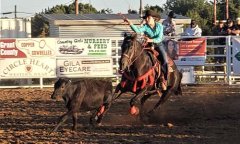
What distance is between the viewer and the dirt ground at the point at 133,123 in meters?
7.94

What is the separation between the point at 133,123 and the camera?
31.6 ft

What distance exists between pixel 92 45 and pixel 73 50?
2.01 ft

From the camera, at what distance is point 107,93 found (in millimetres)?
9383

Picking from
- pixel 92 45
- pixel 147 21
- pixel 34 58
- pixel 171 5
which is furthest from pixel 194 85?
pixel 171 5

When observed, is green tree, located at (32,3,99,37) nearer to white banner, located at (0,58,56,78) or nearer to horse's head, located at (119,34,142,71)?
white banner, located at (0,58,56,78)

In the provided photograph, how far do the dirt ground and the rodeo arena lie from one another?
1 cm

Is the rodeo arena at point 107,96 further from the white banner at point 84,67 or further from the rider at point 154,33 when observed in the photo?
the rider at point 154,33

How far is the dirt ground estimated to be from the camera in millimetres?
7938

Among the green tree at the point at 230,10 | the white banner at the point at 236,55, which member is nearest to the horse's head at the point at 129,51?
the white banner at the point at 236,55

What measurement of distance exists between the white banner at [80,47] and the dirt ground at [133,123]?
139 inches

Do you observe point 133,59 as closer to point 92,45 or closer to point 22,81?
point 92,45

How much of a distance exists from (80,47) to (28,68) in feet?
5.73

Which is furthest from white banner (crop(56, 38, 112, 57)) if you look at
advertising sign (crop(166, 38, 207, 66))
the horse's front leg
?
the horse's front leg

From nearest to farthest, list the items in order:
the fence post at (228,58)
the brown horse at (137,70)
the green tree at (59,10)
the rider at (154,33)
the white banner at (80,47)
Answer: the brown horse at (137,70)
the rider at (154,33)
the white banner at (80,47)
the fence post at (228,58)
the green tree at (59,10)
